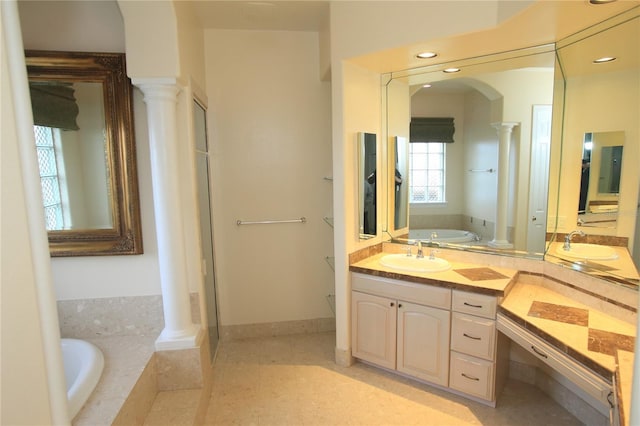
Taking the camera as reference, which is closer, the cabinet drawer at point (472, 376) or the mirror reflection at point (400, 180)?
the cabinet drawer at point (472, 376)

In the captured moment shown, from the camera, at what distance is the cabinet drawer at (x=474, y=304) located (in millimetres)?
2131

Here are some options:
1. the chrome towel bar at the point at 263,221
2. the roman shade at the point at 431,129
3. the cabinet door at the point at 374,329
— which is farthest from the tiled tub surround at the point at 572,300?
the roman shade at the point at 431,129

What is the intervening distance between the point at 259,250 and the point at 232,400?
120 centimetres

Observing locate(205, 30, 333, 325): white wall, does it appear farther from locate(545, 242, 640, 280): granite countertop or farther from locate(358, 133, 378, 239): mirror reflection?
locate(545, 242, 640, 280): granite countertop

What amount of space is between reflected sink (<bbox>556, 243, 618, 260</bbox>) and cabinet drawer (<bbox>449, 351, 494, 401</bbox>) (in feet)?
2.66

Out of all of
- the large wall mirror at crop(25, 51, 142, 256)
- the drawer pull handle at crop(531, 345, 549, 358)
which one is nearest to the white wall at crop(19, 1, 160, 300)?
the large wall mirror at crop(25, 51, 142, 256)

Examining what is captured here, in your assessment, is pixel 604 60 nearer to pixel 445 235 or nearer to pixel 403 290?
pixel 445 235

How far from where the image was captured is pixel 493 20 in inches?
75.0

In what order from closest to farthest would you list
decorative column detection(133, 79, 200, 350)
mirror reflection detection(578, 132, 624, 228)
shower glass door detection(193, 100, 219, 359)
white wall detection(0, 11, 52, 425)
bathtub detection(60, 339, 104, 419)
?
white wall detection(0, 11, 52, 425) → bathtub detection(60, 339, 104, 419) → mirror reflection detection(578, 132, 624, 228) → decorative column detection(133, 79, 200, 350) → shower glass door detection(193, 100, 219, 359)

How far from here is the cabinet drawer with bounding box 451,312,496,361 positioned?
2.16m

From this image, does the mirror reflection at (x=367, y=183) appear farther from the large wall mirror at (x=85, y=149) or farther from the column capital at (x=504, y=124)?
the large wall mirror at (x=85, y=149)

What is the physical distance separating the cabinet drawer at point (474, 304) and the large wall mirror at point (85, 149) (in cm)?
204

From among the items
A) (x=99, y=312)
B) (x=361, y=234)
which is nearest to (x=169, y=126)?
(x=99, y=312)

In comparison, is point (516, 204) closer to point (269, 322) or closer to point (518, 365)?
point (518, 365)
